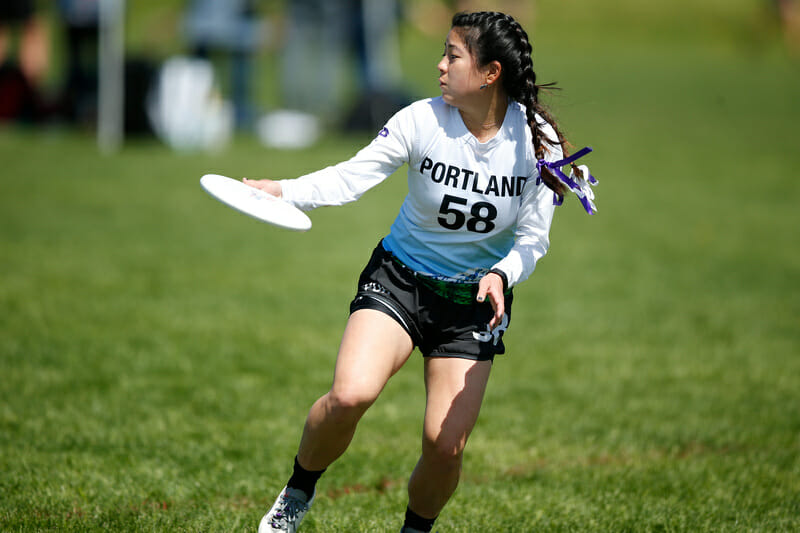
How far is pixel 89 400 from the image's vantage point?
5.36 meters

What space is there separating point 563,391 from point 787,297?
410 centimetres

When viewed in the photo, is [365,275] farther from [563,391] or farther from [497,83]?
[563,391]

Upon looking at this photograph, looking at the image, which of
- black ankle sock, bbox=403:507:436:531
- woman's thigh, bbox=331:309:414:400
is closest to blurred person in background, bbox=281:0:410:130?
woman's thigh, bbox=331:309:414:400

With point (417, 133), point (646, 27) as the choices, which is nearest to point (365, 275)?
point (417, 133)

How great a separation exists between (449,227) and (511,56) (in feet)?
2.41

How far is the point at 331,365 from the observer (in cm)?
646

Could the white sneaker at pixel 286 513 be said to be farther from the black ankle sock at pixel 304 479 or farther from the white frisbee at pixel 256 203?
the white frisbee at pixel 256 203

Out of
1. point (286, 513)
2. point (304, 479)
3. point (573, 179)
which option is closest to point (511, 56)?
point (573, 179)

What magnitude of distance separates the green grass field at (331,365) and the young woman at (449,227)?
1.57 feet

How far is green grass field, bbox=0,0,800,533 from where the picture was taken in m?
4.17

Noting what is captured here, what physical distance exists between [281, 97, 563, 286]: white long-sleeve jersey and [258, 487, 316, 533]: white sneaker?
3.50ft

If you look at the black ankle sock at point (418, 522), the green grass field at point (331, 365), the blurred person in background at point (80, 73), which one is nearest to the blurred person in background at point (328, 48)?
the blurred person in background at point (80, 73)

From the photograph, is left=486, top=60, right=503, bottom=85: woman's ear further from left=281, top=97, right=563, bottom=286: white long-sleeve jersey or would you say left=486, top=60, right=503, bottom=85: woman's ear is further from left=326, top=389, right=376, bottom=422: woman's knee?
left=326, top=389, right=376, bottom=422: woman's knee

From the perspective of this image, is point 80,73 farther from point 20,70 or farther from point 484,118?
point 484,118
